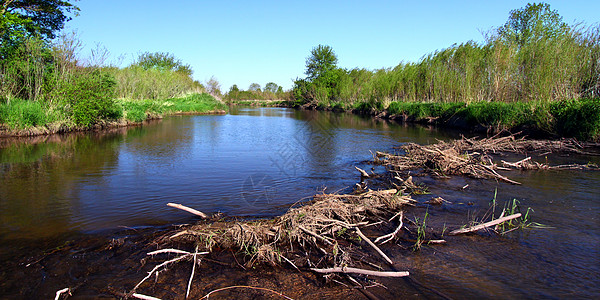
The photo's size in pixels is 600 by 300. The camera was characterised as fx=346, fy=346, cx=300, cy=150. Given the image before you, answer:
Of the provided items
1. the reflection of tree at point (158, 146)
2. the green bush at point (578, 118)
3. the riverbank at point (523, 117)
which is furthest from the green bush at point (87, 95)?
the green bush at point (578, 118)

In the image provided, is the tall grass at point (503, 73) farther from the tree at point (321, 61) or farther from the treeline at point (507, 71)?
the tree at point (321, 61)

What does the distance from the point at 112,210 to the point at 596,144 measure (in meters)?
14.6

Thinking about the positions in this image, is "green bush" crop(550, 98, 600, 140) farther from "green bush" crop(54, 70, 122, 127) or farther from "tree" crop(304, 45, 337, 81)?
"tree" crop(304, 45, 337, 81)

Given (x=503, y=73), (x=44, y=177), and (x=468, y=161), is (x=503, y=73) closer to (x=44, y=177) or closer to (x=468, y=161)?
(x=468, y=161)

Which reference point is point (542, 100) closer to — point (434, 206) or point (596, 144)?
point (596, 144)

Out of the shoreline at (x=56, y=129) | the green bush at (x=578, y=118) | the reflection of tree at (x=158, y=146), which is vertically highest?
the green bush at (x=578, y=118)

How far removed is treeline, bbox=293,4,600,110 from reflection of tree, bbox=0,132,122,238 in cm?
1692

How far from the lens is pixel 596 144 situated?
38.5 ft

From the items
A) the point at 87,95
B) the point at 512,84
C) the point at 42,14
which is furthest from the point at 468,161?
the point at 42,14

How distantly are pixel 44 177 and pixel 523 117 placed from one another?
56.7ft

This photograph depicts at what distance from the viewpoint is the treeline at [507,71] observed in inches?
562

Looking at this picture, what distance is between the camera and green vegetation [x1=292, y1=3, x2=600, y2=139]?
44.4 feet

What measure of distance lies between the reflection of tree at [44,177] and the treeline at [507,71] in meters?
16.9

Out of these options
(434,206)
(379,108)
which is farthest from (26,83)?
(379,108)
